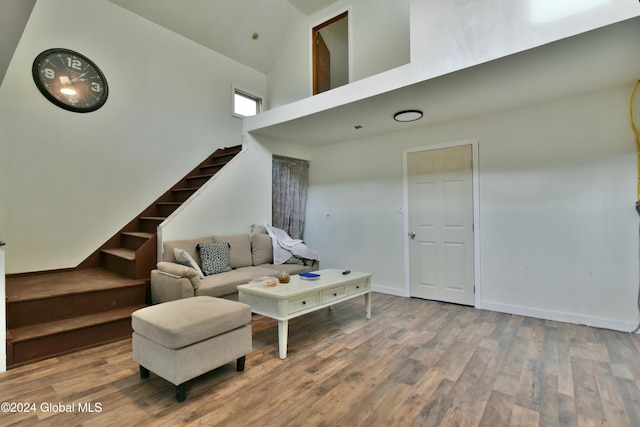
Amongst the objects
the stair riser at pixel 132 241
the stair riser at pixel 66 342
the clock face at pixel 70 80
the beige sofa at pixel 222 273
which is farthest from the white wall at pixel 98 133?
the stair riser at pixel 66 342

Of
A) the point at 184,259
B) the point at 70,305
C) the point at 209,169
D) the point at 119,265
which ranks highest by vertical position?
the point at 209,169

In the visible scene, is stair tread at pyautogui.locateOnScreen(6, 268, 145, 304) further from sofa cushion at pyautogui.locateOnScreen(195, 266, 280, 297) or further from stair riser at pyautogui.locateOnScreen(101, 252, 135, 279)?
sofa cushion at pyautogui.locateOnScreen(195, 266, 280, 297)

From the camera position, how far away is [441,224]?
4109 millimetres

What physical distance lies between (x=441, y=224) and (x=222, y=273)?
9.30ft

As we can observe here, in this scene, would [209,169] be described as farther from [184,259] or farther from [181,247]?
[184,259]

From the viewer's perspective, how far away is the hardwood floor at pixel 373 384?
1.75m

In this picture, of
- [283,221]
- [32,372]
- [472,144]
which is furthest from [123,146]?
[472,144]

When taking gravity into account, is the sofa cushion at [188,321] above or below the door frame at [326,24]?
below

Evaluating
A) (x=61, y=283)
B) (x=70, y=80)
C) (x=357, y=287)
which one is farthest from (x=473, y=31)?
(x=61, y=283)

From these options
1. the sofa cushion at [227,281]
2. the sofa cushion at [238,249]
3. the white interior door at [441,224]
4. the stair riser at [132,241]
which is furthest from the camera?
the sofa cushion at [238,249]

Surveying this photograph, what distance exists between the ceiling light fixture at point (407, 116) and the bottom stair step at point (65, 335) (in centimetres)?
357

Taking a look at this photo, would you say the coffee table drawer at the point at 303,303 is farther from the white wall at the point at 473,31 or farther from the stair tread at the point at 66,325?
the white wall at the point at 473,31

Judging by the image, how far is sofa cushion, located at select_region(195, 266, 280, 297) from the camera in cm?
314

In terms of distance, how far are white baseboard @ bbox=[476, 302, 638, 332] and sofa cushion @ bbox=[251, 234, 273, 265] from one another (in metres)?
2.81
